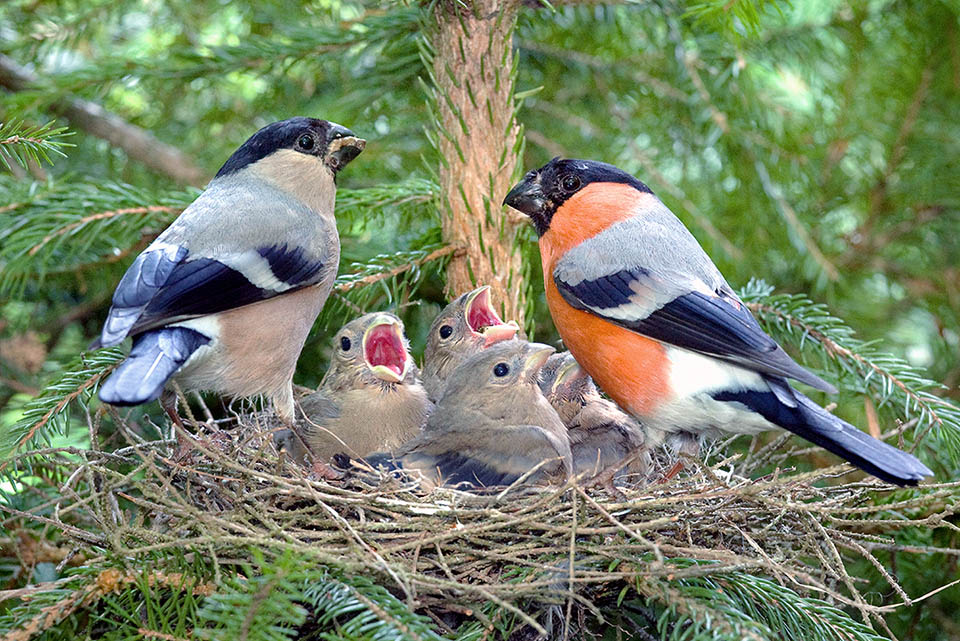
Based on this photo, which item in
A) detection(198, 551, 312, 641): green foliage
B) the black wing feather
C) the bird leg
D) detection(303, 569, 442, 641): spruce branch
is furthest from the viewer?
the bird leg

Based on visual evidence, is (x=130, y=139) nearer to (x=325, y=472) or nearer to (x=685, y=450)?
(x=325, y=472)

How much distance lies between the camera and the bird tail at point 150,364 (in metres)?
2.28

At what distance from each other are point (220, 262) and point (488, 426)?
3.43 feet

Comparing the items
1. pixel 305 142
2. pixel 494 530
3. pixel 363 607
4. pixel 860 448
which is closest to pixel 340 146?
pixel 305 142

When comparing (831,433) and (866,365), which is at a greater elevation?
(831,433)

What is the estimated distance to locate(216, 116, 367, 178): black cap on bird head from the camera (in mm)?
3418

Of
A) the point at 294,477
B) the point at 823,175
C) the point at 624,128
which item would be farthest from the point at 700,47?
the point at 294,477

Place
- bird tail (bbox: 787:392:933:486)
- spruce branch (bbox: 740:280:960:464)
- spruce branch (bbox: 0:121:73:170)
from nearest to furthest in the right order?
1. spruce branch (bbox: 0:121:73:170)
2. bird tail (bbox: 787:392:933:486)
3. spruce branch (bbox: 740:280:960:464)

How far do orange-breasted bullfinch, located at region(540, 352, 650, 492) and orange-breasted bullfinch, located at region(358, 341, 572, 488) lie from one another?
149mm

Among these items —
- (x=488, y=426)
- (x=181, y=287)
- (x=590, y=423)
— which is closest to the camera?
(x=181, y=287)

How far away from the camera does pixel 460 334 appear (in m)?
3.74

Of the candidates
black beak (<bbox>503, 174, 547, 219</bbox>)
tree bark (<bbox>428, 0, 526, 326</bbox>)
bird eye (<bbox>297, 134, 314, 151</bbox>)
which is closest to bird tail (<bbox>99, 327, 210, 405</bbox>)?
bird eye (<bbox>297, 134, 314, 151</bbox>)

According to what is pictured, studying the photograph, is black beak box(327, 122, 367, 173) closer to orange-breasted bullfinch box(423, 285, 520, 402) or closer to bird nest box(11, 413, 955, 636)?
orange-breasted bullfinch box(423, 285, 520, 402)

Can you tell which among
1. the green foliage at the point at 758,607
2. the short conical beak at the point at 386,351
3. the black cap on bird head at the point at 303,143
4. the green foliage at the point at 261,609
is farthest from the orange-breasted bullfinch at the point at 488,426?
the green foliage at the point at 261,609
